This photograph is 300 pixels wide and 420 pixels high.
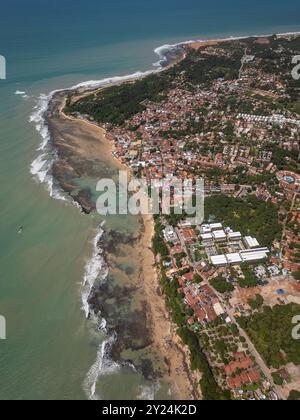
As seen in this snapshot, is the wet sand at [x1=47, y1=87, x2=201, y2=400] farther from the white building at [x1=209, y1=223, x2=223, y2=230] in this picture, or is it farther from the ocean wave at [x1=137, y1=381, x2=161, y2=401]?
the white building at [x1=209, y1=223, x2=223, y2=230]

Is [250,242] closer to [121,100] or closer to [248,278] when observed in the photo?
[248,278]

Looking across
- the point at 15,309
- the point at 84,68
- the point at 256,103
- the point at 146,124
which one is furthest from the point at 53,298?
the point at 84,68

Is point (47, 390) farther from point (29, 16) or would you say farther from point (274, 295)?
point (29, 16)

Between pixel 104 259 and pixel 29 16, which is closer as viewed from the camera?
pixel 104 259

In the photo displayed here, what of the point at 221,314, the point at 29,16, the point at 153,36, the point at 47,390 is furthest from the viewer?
the point at 29,16

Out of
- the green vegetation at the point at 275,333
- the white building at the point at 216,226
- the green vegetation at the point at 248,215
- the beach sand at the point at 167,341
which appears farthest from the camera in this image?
the white building at the point at 216,226

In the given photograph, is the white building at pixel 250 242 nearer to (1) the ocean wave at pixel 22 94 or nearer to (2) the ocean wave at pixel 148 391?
(2) the ocean wave at pixel 148 391

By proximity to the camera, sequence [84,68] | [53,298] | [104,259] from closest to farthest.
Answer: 1. [53,298]
2. [104,259]
3. [84,68]

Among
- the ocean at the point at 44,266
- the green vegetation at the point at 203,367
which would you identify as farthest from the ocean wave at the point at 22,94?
the green vegetation at the point at 203,367

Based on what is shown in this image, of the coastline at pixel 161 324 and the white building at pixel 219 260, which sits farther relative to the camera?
the white building at pixel 219 260
